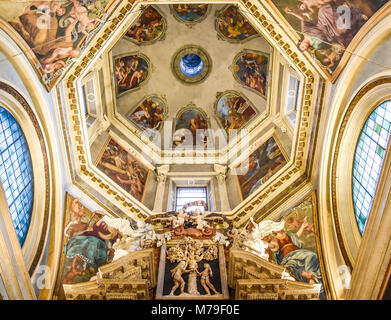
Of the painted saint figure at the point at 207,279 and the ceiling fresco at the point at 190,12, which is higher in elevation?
the ceiling fresco at the point at 190,12

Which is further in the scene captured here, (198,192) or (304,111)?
(198,192)

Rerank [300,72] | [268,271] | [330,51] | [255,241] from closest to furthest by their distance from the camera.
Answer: [268,271]
[255,241]
[330,51]
[300,72]

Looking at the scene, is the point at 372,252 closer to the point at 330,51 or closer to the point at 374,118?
the point at 374,118

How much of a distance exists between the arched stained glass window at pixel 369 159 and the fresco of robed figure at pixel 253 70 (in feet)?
27.5

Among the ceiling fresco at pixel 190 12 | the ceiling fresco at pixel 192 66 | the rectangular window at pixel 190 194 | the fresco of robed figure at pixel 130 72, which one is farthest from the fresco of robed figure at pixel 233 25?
the rectangular window at pixel 190 194

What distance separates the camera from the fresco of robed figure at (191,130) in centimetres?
2106

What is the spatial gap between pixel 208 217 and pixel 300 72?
602 centimetres

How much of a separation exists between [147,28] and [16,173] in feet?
40.2

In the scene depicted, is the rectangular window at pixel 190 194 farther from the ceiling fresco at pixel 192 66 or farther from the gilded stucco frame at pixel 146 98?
the gilded stucco frame at pixel 146 98

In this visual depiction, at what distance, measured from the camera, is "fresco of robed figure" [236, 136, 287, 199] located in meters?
15.8

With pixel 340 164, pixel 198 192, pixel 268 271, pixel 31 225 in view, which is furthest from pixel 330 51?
pixel 31 225

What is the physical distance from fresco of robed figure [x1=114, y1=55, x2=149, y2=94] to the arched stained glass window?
41.0 ft

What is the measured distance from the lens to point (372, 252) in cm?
844

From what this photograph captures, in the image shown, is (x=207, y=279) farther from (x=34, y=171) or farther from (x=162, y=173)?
(x=162, y=173)
